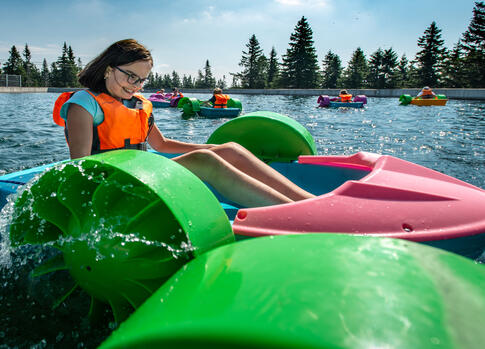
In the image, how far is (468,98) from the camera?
23.8 metres

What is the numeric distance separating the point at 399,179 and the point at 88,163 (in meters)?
1.53

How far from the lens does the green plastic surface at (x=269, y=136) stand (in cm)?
318

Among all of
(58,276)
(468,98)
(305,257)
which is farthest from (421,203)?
(468,98)

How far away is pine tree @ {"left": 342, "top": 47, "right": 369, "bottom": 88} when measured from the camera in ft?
133

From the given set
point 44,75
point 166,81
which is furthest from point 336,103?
point 44,75

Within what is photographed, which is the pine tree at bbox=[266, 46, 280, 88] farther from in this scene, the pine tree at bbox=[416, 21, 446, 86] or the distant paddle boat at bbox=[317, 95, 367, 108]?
the distant paddle boat at bbox=[317, 95, 367, 108]

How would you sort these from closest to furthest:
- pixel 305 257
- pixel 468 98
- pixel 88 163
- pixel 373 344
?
pixel 373 344, pixel 305 257, pixel 88 163, pixel 468 98

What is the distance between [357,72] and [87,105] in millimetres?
42501

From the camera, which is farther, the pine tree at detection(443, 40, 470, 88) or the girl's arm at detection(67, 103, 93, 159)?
the pine tree at detection(443, 40, 470, 88)

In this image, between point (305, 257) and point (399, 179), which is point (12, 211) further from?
point (399, 179)

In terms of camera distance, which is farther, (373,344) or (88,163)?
(88,163)

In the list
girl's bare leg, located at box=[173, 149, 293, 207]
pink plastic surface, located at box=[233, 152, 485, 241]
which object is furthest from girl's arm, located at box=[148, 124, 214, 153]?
pink plastic surface, located at box=[233, 152, 485, 241]

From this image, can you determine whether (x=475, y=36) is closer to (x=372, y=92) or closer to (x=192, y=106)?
(x=372, y=92)

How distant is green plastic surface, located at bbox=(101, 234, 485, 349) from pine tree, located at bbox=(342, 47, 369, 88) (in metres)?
42.8
